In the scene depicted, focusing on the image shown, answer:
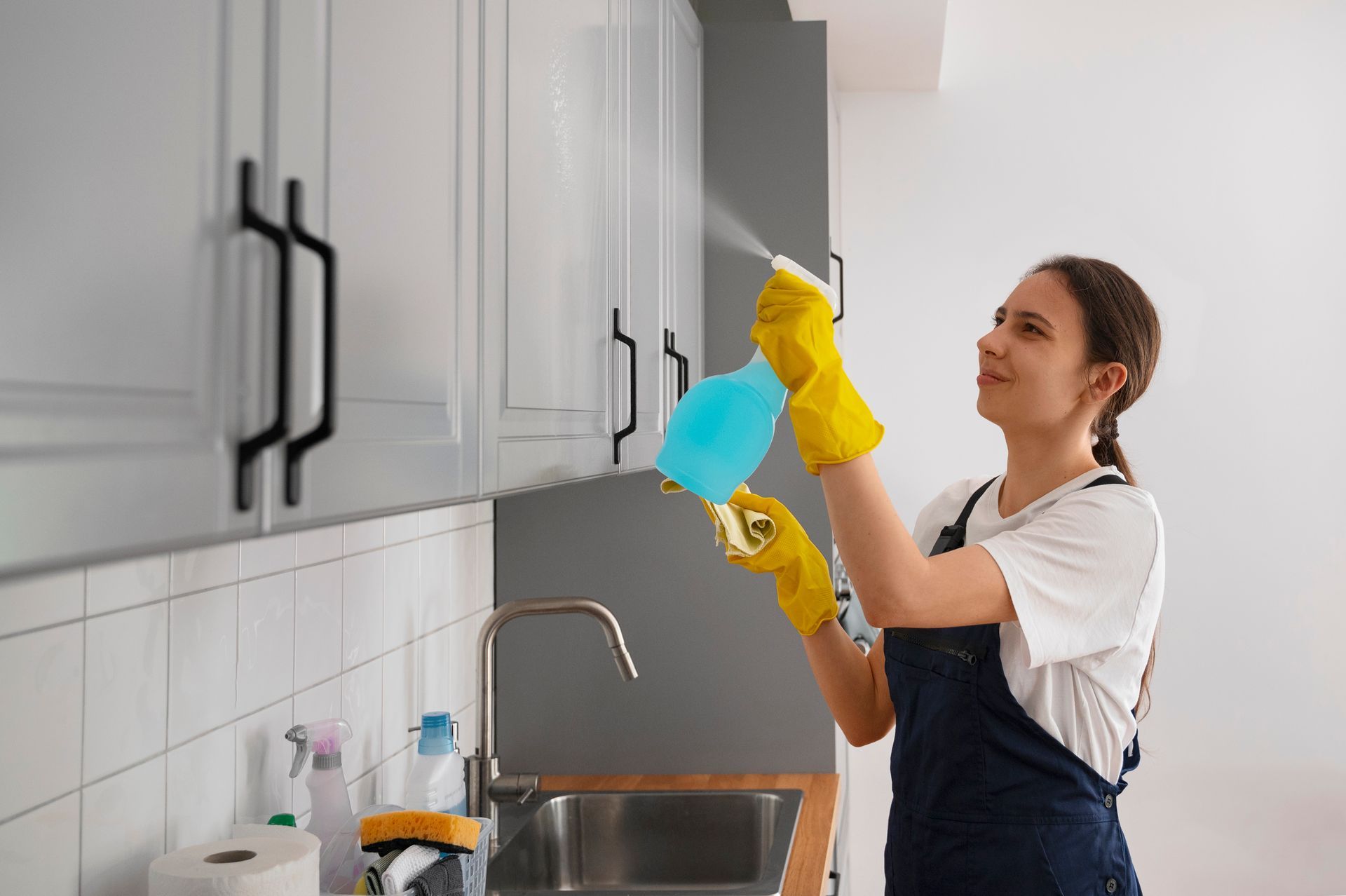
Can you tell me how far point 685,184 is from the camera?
1884mm

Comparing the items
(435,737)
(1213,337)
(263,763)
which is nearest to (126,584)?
(263,763)

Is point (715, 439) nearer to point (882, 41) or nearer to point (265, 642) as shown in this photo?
point (265, 642)

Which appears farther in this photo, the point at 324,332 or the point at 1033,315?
the point at 1033,315

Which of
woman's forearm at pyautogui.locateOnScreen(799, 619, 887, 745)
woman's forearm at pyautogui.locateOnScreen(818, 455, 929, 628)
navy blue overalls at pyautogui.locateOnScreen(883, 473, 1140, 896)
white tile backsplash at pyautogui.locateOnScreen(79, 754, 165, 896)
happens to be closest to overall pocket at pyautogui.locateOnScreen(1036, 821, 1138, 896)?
navy blue overalls at pyautogui.locateOnScreen(883, 473, 1140, 896)

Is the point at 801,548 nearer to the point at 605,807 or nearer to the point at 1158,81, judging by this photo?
the point at 605,807

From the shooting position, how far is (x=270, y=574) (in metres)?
1.27

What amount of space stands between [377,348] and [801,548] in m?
0.95

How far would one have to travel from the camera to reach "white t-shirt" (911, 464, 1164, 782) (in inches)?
48.0

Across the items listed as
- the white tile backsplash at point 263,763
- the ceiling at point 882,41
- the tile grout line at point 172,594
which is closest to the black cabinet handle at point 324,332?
the tile grout line at point 172,594

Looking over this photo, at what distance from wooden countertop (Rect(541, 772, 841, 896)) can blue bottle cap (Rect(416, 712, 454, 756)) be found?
0.52 m

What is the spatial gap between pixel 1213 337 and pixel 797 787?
1680 mm

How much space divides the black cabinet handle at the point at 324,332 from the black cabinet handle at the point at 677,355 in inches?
42.1

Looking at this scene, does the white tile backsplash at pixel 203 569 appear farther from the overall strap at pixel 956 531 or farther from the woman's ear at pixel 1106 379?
the woman's ear at pixel 1106 379

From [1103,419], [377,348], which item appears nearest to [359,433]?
[377,348]
